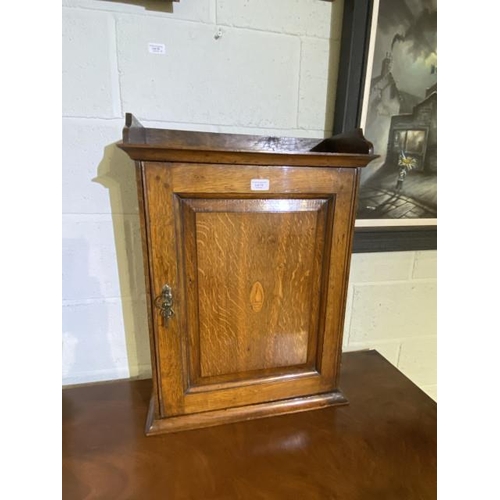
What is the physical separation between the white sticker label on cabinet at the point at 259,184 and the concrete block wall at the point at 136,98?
280 mm

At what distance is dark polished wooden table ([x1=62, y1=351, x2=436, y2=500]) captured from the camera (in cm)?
50

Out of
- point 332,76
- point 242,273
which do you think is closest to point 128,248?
point 242,273

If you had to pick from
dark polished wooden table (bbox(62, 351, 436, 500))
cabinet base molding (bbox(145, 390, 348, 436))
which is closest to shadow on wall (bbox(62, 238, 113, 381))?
dark polished wooden table (bbox(62, 351, 436, 500))

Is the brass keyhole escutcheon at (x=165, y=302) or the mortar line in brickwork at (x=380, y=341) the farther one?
the mortar line in brickwork at (x=380, y=341)

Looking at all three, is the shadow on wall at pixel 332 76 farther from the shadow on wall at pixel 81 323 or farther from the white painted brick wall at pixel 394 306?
the shadow on wall at pixel 81 323

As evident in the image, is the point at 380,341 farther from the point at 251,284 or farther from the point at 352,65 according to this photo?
the point at 352,65

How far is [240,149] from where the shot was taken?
64 cm

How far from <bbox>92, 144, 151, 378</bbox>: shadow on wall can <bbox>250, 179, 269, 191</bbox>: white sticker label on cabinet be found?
317mm

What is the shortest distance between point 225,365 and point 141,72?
65 centimetres

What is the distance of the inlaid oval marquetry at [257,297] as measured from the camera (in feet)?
1.96

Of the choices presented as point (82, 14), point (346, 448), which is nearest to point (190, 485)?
point (346, 448)

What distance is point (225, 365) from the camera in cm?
62

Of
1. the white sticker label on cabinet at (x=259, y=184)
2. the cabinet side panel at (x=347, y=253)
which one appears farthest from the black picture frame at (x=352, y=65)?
the white sticker label on cabinet at (x=259, y=184)

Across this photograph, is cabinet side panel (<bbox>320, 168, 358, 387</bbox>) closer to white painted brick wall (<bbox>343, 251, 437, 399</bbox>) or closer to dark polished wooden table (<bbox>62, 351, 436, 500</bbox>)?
dark polished wooden table (<bbox>62, 351, 436, 500</bbox>)
